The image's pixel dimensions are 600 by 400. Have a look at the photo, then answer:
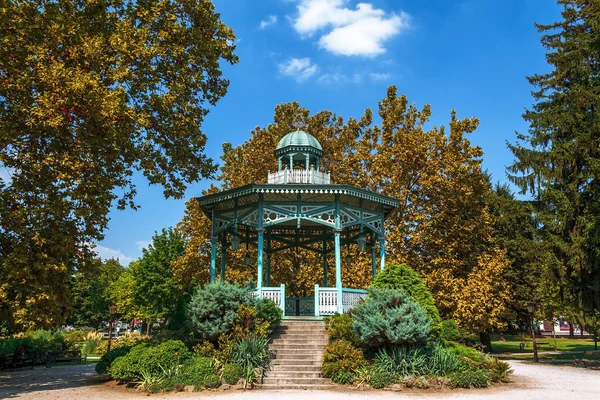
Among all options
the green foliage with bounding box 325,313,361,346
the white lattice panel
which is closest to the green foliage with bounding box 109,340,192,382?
the green foliage with bounding box 325,313,361,346

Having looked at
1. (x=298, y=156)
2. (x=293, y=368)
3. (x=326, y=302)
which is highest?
(x=298, y=156)

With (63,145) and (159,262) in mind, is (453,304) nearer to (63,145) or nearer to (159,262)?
(63,145)

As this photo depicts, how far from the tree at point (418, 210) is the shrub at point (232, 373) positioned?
13.7 meters

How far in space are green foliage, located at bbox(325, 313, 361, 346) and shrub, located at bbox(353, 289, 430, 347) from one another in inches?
21.0

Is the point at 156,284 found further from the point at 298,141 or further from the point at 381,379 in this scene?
the point at 381,379

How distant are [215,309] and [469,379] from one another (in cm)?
735

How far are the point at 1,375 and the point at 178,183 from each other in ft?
30.8

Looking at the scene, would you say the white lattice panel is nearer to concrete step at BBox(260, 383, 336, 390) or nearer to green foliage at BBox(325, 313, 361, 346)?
green foliage at BBox(325, 313, 361, 346)

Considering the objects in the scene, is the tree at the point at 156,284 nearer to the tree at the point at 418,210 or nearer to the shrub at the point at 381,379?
the tree at the point at 418,210

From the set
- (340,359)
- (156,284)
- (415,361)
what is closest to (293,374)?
(340,359)

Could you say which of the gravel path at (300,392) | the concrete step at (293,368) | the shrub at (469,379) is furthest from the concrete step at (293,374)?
the shrub at (469,379)

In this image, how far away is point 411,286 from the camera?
14242 mm

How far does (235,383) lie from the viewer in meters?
12.1

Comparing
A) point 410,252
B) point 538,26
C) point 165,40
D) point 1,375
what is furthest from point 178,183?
point 538,26
